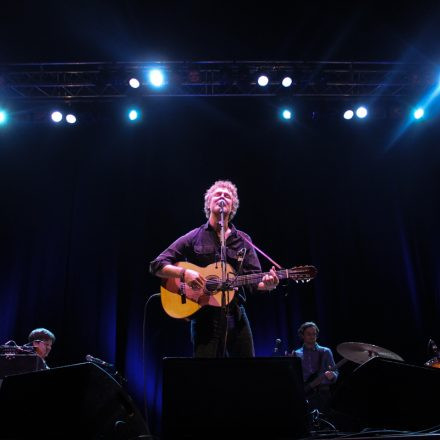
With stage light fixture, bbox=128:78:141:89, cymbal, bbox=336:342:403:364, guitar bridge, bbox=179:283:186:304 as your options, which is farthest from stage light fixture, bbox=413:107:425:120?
guitar bridge, bbox=179:283:186:304

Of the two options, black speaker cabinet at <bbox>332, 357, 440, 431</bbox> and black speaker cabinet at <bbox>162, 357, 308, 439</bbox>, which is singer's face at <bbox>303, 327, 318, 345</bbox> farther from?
black speaker cabinet at <bbox>162, 357, 308, 439</bbox>

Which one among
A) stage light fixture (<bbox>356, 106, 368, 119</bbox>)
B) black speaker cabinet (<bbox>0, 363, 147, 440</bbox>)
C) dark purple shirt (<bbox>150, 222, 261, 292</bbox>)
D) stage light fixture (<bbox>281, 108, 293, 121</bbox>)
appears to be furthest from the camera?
stage light fixture (<bbox>281, 108, 293, 121</bbox>)

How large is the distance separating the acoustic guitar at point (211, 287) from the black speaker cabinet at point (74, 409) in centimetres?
189

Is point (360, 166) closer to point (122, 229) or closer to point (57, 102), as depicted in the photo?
point (122, 229)

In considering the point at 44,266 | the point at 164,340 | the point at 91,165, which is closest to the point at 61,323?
Answer: the point at 44,266

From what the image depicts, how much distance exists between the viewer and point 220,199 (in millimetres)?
4254

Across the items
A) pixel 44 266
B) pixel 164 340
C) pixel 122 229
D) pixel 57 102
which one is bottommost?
pixel 164 340

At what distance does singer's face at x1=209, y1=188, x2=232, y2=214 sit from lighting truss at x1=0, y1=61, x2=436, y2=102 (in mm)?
3247

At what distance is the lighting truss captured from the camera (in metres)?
6.94

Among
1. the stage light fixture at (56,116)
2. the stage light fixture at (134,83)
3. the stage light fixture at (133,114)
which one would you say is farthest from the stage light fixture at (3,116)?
the stage light fixture at (134,83)

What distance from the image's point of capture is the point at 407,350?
743cm

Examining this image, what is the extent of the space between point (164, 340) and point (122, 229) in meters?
2.02

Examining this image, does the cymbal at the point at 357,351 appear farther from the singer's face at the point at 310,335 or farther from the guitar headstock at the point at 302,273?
the guitar headstock at the point at 302,273

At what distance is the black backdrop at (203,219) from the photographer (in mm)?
7309
